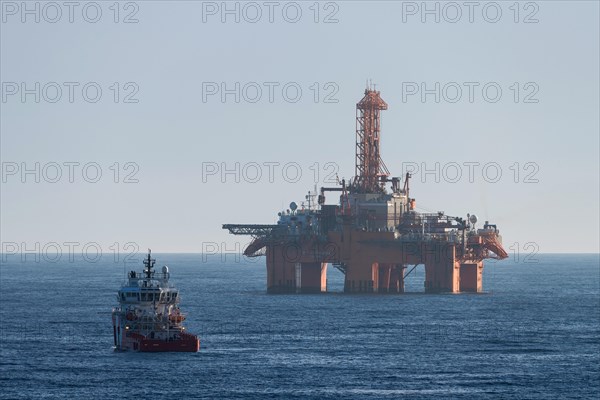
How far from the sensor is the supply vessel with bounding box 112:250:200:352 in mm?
129125

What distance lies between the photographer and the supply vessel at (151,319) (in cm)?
12912

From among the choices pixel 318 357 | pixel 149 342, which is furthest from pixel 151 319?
pixel 318 357

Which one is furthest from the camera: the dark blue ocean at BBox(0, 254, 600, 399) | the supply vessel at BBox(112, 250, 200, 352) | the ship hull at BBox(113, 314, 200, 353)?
the supply vessel at BBox(112, 250, 200, 352)

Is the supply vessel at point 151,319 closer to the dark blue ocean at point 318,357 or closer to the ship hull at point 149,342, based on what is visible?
the ship hull at point 149,342

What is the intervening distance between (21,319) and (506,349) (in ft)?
199

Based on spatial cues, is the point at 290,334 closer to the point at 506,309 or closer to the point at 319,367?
the point at 319,367

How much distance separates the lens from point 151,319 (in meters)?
130

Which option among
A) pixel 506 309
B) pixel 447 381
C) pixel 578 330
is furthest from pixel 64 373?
pixel 506 309

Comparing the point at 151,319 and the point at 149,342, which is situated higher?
the point at 151,319

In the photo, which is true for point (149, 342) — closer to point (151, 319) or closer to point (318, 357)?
point (151, 319)

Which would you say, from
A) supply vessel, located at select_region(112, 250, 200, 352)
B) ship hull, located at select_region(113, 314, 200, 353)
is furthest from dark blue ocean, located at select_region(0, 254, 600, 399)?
supply vessel, located at select_region(112, 250, 200, 352)

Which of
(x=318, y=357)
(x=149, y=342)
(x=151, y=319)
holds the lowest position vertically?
(x=318, y=357)

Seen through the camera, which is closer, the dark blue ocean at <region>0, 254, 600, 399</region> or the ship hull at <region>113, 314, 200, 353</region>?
the dark blue ocean at <region>0, 254, 600, 399</region>

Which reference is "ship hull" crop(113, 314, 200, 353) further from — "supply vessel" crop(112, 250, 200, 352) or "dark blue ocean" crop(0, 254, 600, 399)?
"dark blue ocean" crop(0, 254, 600, 399)
